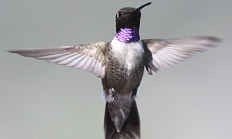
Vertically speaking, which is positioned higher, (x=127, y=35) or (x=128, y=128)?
(x=127, y=35)

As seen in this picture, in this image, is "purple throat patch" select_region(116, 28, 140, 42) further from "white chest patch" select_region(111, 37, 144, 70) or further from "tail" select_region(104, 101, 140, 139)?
"tail" select_region(104, 101, 140, 139)

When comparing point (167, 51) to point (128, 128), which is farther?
point (128, 128)

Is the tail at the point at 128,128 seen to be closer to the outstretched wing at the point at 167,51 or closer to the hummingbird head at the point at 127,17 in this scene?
the outstretched wing at the point at 167,51

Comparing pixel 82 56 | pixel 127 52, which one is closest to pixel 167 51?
pixel 127 52

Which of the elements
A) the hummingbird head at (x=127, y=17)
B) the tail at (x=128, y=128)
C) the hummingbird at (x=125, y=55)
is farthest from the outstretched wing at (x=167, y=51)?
the tail at (x=128, y=128)

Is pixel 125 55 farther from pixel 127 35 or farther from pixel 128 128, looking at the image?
pixel 128 128

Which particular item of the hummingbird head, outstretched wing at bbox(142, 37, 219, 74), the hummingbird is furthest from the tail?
the hummingbird head

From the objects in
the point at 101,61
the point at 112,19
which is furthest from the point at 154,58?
the point at 112,19
